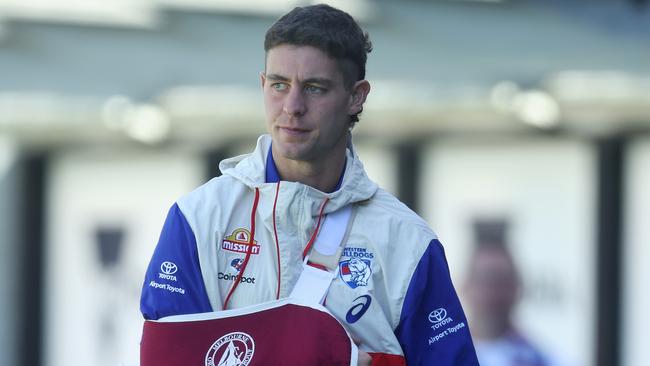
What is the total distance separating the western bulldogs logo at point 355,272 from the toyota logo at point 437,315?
16cm

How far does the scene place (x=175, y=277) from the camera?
286 centimetres

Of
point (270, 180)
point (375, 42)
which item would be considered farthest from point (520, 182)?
point (270, 180)

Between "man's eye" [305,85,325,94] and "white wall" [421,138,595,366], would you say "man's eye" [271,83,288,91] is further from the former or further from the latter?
"white wall" [421,138,595,366]

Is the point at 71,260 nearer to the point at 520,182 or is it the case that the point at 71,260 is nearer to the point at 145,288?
the point at 520,182

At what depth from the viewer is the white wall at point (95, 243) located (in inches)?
397

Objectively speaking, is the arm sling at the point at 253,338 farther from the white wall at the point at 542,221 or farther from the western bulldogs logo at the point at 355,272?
the white wall at the point at 542,221

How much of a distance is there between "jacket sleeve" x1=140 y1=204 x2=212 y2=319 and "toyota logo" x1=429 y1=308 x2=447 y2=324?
17.8 inches

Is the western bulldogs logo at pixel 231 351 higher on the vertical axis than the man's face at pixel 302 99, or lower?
lower

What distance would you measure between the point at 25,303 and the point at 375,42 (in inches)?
131

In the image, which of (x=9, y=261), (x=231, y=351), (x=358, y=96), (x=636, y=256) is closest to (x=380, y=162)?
(x=636, y=256)

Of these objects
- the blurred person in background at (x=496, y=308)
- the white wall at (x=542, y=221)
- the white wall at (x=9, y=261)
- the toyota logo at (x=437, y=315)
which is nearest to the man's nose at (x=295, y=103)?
the toyota logo at (x=437, y=315)

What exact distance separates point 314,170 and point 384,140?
6.33 meters

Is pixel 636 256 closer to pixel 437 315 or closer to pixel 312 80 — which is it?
pixel 437 315

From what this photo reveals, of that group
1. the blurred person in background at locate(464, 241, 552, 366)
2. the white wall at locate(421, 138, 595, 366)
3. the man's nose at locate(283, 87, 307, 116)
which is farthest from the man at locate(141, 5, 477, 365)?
the white wall at locate(421, 138, 595, 366)
